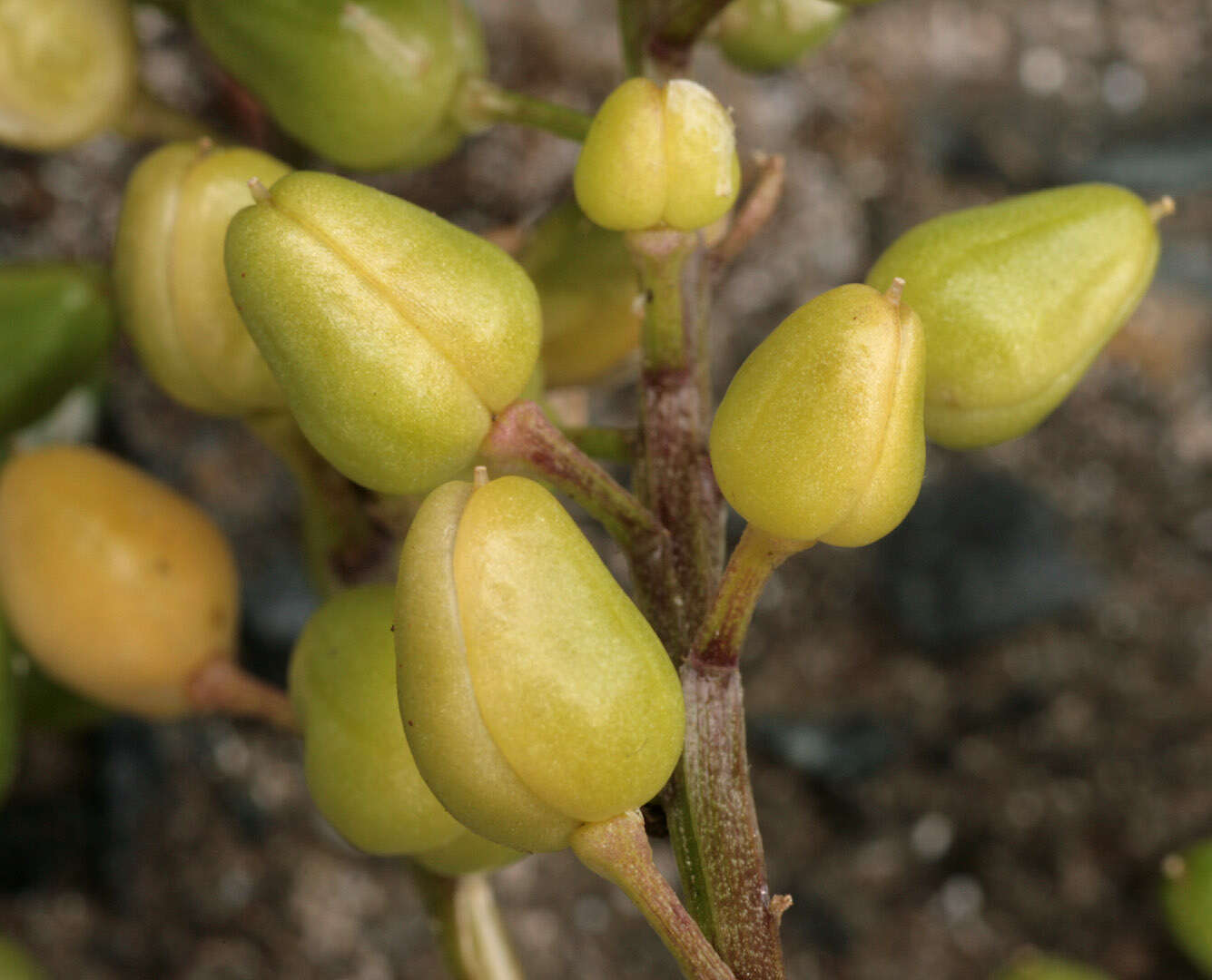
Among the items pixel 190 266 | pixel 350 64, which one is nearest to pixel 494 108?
pixel 350 64

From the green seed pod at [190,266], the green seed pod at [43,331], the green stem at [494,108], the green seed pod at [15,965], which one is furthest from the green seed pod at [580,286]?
the green seed pod at [15,965]

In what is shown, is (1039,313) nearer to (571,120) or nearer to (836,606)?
(571,120)

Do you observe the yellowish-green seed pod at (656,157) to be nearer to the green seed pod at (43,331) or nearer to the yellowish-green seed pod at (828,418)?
the yellowish-green seed pod at (828,418)

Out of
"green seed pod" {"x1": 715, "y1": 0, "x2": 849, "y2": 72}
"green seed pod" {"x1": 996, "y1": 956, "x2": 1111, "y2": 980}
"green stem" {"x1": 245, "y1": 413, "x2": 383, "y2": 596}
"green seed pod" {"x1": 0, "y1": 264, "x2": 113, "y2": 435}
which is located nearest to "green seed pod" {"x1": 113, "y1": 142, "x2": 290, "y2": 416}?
"green stem" {"x1": 245, "y1": 413, "x2": 383, "y2": 596}

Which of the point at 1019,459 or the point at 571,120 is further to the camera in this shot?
the point at 1019,459

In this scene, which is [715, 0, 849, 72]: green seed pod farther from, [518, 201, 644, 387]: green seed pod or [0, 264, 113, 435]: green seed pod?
[0, 264, 113, 435]: green seed pod

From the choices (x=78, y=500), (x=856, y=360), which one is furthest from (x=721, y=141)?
(x=78, y=500)

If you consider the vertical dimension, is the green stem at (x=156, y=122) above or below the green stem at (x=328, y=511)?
above
